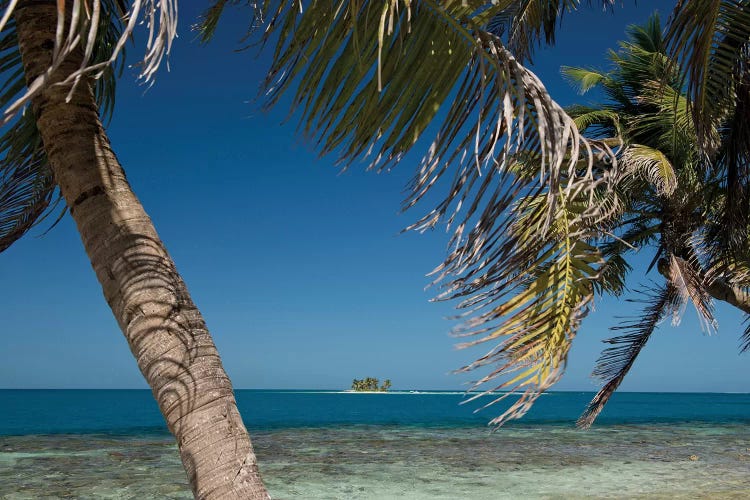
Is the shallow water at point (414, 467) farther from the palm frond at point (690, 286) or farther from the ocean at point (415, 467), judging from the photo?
the palm frond at point (690, 286)

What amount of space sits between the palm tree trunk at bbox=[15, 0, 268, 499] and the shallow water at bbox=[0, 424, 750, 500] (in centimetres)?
860

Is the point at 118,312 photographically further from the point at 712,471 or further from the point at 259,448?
the point at 259,448

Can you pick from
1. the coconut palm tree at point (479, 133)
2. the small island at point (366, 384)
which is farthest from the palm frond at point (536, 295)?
the small island at point (366, 384)

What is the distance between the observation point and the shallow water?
407 inches

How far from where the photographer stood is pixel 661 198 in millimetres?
11008

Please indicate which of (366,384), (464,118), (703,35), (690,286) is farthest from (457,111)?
(366,384)

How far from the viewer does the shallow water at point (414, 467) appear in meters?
10.3

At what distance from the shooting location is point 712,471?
12.6 meters

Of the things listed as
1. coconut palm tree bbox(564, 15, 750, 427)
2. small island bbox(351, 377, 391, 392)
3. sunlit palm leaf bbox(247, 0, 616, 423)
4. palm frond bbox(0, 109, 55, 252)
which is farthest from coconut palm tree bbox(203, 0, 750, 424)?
small island bbox(351, 377, 391, 392)

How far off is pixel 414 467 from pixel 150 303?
40.5ft

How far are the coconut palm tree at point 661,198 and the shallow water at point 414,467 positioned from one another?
1.83 metres

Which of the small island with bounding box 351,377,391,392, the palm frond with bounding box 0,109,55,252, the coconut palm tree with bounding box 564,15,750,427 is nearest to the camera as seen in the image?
the palm frond with bounding box 0,109,55,252

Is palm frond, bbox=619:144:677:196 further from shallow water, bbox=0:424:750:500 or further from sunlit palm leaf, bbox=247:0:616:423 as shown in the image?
sunlit palm leaf, bbox=247:0:616:423

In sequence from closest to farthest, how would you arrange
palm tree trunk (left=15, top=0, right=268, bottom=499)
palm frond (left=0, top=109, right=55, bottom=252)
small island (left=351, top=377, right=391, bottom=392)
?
palm tree trunk (left=15, top=0, right=268, bottom=499)
palm frond (left=0, top=109, right=55, bottom=252)
small island (left=351, top=377, right=391, bottom=392)
